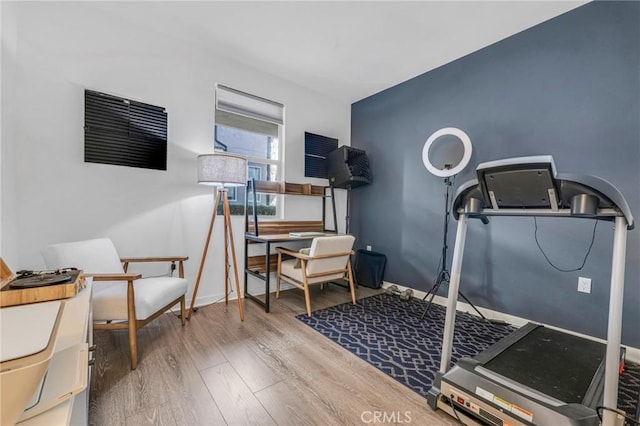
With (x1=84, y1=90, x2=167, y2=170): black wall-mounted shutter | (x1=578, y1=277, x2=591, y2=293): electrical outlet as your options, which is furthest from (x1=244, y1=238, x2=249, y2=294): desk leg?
(x1=578, y1=277, x2=591, y2=293): electrical outlet

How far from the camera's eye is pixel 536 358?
157cm

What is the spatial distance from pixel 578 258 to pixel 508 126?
1.32 m

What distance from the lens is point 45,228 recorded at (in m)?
2.03

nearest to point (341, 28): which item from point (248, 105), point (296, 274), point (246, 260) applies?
point (248, 105)

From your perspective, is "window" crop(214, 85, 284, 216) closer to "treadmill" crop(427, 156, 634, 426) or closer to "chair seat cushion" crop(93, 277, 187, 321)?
"chair seat cushion" crop(93, 277, 187, 321)

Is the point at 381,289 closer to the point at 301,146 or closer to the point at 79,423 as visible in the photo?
the point at 301,146

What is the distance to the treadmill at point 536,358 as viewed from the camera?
3.56ft

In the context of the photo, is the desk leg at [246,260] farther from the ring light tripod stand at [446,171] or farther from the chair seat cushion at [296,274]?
the ring light tripod stand at [446,171]

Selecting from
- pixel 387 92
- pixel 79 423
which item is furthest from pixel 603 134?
pixel 79 423

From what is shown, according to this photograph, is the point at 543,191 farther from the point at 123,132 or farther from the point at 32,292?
the point at 123,132

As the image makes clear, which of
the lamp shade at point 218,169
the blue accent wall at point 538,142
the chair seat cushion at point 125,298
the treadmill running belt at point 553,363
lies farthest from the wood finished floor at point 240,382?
the blue accent wall at point 538,142

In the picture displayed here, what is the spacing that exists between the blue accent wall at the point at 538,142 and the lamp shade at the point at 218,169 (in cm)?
212

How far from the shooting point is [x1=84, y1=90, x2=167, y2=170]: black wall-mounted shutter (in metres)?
2.18

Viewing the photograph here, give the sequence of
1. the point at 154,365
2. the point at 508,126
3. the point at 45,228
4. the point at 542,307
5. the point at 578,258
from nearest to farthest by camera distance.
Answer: the point at 154,365, the point at 45,228, the point at 578,258, the point at 542,307, the point at 508,126
